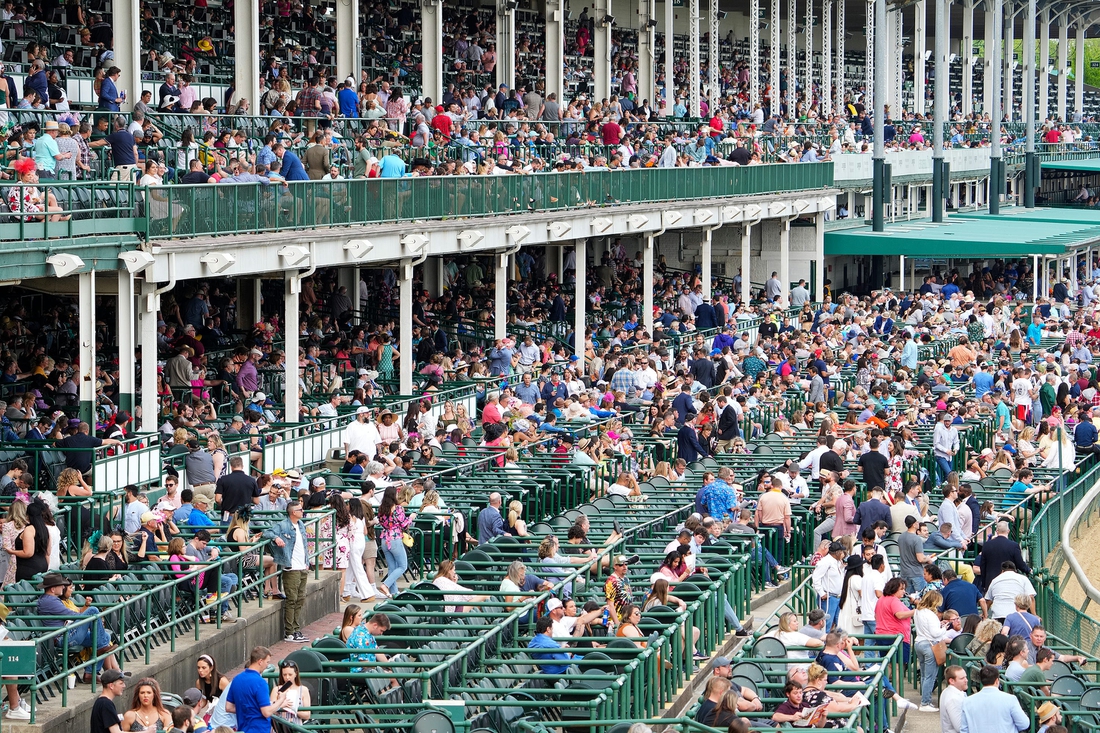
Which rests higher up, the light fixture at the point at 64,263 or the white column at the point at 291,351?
the light fixture at the point at 64,263

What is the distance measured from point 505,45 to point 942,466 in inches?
694

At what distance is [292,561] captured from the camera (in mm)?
16594

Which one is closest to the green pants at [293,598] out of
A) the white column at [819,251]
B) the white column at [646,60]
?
the white column at [819,251]

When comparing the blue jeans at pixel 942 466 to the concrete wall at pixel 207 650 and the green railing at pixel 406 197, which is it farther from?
the concrete wall at pixel 207 650

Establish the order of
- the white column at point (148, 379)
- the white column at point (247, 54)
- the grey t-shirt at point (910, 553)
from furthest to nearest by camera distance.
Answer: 1. the white column at point (247, 54)
2. the white column at point (148, 379)
3. the grey t-shirt at point (910, 553)

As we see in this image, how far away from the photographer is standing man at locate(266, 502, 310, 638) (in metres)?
16.5

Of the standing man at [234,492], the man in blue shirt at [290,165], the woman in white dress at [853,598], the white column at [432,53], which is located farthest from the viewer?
the white column at [432,53]

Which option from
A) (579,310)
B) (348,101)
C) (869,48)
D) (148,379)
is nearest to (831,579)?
(148,379)

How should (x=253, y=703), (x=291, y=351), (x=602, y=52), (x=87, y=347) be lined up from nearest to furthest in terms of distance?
(x=253, y=703) → (x=87, y=347) → (x=291, y=351) → (x=602, y=52)

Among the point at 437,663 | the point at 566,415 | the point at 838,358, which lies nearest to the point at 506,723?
the point at 437,663

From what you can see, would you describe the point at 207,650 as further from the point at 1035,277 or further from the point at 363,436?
the point at 1035,277

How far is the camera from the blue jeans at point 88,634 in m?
13.5

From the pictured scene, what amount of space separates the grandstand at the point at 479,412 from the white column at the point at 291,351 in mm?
51

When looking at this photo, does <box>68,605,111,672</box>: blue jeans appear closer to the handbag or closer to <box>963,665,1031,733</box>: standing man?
<box>963,665,1031,733</box>: standing man
